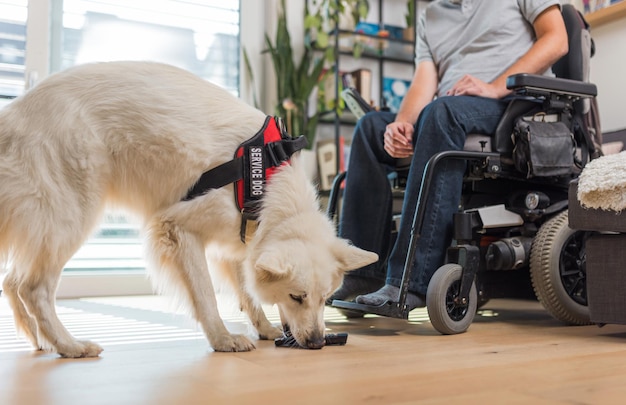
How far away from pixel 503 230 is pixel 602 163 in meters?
0.45

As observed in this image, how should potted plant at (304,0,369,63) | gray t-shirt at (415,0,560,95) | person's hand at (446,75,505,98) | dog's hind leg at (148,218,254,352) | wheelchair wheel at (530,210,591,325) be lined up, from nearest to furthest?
dog's hind leg at (148,218,254,352) < wheelchair wheel at (530,210,591,325) < person's hand at (446,75,505,98) < gray t-shirt at (415,0,560,95) < potted plant at (304,0,369,63)

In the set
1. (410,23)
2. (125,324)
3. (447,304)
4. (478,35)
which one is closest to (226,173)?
(447,304)

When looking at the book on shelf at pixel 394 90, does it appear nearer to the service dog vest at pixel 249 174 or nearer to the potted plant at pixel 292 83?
the potted plant at pixel 292 83

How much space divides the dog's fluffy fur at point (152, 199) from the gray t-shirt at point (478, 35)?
36.9 inches

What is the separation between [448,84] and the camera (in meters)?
2.48

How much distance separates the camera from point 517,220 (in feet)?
7.27

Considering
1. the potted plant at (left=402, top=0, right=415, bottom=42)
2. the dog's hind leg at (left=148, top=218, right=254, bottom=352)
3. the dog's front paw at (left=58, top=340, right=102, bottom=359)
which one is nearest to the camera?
the dog's front paw at (left=58, top=340, right=102, bottom=359)

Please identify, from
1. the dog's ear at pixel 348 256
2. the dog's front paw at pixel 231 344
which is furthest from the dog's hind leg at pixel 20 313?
the dog's ear at pixel 348 256

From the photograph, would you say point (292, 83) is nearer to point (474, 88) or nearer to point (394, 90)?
point (394, 90)

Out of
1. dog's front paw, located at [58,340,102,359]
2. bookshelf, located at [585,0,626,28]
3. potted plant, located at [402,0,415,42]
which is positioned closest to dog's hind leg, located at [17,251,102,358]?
dog's front paw, located at [58,340,102,359]

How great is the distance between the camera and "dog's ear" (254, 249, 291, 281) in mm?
1625

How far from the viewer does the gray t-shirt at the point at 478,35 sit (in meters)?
2.36

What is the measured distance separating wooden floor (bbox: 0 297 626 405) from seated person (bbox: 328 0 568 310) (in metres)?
0.24

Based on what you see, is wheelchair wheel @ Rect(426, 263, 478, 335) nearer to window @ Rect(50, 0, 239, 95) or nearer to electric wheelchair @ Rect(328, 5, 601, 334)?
electric wheelchair @ Rect(328, 5, 601, 334)
